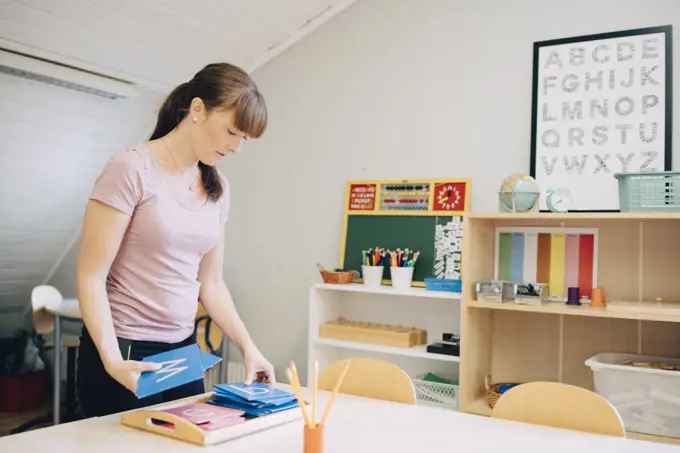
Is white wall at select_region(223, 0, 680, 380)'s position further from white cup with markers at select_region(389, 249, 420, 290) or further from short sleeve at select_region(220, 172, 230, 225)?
short sleeve at select_region(220, 172, 230, 225)

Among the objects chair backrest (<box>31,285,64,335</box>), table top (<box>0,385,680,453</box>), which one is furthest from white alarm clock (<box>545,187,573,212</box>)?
chair backrest (<box>31,285,64,335</box>)

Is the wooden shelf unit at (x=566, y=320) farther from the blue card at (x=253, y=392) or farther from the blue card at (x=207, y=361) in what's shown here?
the blue card at (x=207, y=361)

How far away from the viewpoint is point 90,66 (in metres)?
3.16

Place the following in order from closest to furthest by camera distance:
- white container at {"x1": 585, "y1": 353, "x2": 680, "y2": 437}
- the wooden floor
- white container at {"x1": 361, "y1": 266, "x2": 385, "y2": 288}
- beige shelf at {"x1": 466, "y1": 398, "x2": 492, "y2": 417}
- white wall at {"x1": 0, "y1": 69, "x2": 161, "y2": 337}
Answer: white container at {"x1": 585, "y1": 353, "x2": 680, "y2": 437} → beige shelf at {"x1": 466, "y1": 398, "x2": 492, "y2": 417} → white container at {"x1": 361, "y1": 266, "x2": 385, "y2": 288} → white wall at {"x1": 0, "y1": 69, "x2": 161, "y2": 337} → the wooden floor

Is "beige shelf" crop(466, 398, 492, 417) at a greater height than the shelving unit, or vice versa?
the shelving unit

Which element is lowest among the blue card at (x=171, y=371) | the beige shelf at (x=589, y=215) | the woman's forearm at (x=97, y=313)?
the blue card at (x=171, y=371)

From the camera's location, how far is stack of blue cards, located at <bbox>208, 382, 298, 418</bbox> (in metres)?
1.54

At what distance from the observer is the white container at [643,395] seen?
2.16 m

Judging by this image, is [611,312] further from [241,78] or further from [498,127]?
[241,78]

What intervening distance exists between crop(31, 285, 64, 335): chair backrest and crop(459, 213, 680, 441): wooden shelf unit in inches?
91.8

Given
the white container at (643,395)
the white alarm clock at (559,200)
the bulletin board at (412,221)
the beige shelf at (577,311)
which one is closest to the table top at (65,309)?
the bulletin board at (412,221)

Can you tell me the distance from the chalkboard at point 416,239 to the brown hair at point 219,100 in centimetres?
137

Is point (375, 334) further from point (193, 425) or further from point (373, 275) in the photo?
point (193, 425)

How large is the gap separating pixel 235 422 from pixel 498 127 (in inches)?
73.2
